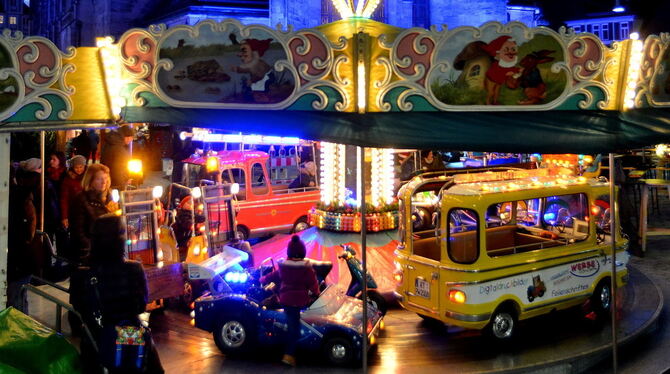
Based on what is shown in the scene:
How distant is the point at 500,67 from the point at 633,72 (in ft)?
4.94

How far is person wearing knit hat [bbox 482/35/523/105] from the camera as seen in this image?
20.0 feet

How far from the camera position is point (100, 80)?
221 inches

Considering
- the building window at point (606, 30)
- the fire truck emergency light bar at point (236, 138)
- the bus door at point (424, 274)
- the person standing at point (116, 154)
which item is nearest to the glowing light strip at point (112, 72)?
the bus door at point (424, 274)

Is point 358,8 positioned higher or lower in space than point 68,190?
higher

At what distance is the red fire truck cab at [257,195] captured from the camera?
14.2 meters

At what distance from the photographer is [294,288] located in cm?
668

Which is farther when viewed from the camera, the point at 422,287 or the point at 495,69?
the point at 422,287

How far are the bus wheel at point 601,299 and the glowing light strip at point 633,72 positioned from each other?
2679 millimetres

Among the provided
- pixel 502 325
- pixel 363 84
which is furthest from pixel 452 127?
pixel 502 325

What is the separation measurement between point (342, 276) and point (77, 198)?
3952 millimetres

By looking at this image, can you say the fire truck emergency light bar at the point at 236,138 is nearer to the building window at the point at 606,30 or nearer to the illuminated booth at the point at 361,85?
the illuminated booth at the point at 361,85

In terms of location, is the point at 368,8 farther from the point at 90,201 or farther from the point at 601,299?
the point at 601,299

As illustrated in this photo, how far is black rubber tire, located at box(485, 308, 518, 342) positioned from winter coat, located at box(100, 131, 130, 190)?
873 centimetres

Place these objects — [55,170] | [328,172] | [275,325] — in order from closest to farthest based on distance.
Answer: [275,325] < [328,172] < [55,170]
